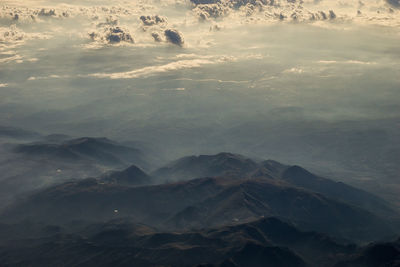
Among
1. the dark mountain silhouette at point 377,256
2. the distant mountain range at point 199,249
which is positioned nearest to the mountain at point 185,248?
the distant mountain range at point 199,249

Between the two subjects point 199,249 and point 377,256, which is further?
point 199,249

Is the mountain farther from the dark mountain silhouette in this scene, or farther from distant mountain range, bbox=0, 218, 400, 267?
the dark mountain silhouette

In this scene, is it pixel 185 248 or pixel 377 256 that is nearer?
pixel 377 256

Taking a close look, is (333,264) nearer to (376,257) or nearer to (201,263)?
(376,257)

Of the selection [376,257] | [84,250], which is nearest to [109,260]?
[84,250]

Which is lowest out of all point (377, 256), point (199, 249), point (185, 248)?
point (199, 249)

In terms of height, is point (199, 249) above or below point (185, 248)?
below

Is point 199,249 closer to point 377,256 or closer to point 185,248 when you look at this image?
point 185,248

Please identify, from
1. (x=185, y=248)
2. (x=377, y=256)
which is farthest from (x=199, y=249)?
(x=377, y=256)
